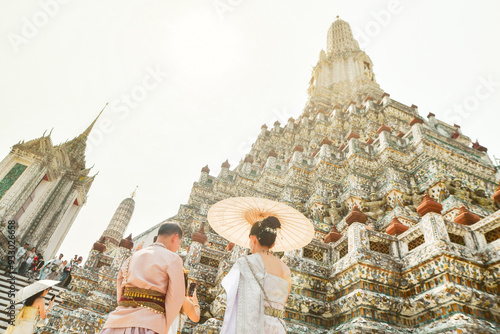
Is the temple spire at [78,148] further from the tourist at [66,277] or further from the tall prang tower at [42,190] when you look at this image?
the tourist at [66,277]

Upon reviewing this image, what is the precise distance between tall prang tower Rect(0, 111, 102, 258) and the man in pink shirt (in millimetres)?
19066

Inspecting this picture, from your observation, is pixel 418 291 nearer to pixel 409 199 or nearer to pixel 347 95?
pixel 409 199

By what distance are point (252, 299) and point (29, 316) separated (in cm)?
423

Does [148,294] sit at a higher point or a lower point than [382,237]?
lower

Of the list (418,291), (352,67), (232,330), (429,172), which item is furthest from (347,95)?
(232,330)

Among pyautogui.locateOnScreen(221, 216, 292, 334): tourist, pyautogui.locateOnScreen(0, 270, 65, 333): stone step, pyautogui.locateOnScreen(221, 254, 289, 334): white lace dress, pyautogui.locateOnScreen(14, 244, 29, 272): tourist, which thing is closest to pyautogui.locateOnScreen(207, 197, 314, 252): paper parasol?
pyautogui.locateOnScreen(221, 216, 292, 334): tourist

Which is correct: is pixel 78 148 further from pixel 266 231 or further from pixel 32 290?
pixel 266 231

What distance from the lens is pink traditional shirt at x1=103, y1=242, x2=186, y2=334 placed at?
246 cm

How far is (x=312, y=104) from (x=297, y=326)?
2402cm

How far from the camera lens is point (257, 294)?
2.78 m

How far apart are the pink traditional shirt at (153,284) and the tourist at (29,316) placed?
3248 millimetres

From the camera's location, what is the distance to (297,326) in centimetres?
535

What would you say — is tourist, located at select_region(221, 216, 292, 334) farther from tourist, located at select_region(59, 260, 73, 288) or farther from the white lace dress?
tourist, located at select_region(59, 260, 73, 288)

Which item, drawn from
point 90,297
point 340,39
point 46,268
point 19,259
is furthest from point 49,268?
point 340,39
